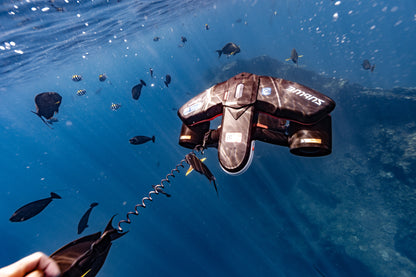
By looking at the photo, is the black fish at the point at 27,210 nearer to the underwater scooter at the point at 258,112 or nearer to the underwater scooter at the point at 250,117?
the underwater scooter at the point at 250,117

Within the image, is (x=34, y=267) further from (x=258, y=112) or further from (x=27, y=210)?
(x=27, y=210)

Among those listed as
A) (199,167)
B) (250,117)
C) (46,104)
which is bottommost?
(199,167)

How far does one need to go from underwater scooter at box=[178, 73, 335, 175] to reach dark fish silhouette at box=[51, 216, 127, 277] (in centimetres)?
109

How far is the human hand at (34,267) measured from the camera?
93 cm

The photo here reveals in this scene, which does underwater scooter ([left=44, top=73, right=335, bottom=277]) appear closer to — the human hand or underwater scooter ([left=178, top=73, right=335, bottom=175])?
underwater scooter ([left=178, top=73, right=335, bottom=175])

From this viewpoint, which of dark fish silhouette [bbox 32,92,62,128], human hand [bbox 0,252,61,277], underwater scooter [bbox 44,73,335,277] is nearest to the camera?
human hand [bbox 0,252,61,277]

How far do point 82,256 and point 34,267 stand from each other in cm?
23

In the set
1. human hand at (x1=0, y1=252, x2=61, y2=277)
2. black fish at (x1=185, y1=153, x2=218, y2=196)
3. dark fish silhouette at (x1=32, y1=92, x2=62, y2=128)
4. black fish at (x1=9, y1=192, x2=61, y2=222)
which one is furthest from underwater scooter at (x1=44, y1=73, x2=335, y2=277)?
dark fish silhouette at (x1=32, y1=92, x2=62, y2=128)

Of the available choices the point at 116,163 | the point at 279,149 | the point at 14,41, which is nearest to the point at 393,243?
the point at 279,149

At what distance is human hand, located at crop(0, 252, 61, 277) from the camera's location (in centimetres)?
93

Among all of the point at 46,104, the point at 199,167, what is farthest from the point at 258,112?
the point at 46,104

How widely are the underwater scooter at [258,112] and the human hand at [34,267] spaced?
1310mm

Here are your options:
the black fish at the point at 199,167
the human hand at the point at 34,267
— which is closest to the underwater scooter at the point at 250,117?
the black fish at the point at 199,167

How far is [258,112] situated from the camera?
209 cm
